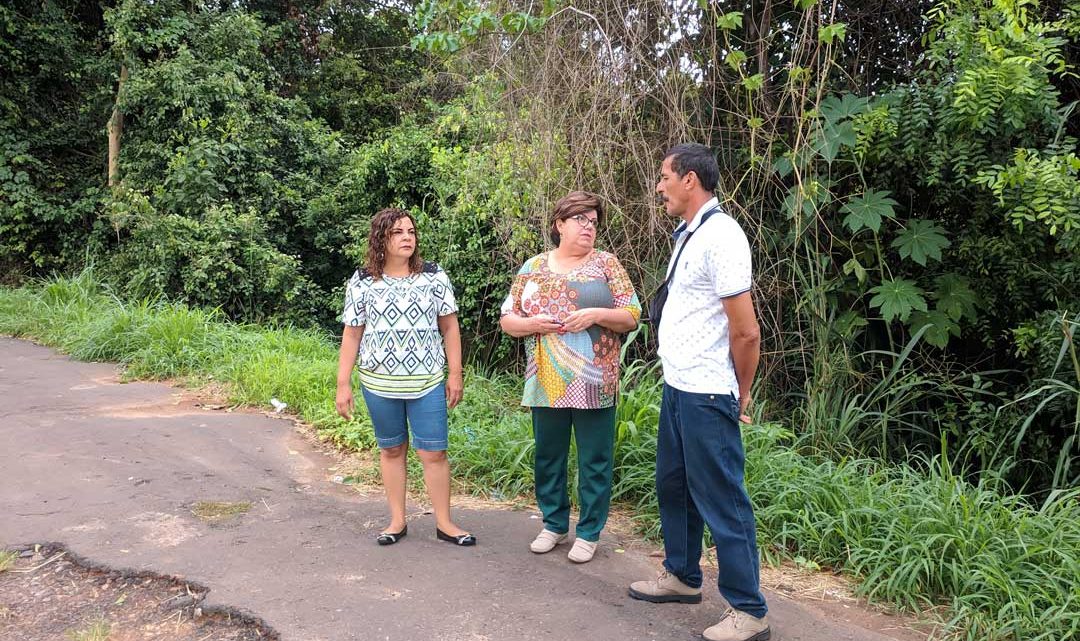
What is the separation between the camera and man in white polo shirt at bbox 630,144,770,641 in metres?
2.93

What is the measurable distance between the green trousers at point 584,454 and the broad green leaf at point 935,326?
2440 mm

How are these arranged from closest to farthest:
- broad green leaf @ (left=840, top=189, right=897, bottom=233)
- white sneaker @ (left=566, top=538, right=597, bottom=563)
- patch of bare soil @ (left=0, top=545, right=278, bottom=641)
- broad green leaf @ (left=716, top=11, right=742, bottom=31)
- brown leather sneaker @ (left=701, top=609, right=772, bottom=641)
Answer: brown leather sneaker @ (left=701, top=609, right=772, bottom=641) → patch of bare soil @ (left=0, top=545, right=278, bottom=641) → white sneaker @ (left=566, top=538, right=597, bottom=563) → broad green leaf @ (left=716, top=11, right=742, bottom=31) → broad green leaf @ (left=840, top=189, right=897, bottom=233)

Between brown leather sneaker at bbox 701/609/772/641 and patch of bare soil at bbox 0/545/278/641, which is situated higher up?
brown leather sneaker at bbox 701/609/772/641

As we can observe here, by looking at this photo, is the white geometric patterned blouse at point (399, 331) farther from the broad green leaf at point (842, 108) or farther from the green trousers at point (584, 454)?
the broad green leaf at point (842, 108)

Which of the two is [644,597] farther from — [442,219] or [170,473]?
[442,219]

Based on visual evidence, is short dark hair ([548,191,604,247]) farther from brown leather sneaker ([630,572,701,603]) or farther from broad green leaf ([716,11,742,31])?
broad green leaf ([716,11,742,31])

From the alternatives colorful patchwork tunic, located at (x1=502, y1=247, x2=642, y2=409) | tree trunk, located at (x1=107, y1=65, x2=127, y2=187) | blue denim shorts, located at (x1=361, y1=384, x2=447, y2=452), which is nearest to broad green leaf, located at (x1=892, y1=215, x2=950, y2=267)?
colorful patchwork tunic, located at (x1=502, y1=247, x2=642, y2=409)

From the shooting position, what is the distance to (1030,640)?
9.95 ft

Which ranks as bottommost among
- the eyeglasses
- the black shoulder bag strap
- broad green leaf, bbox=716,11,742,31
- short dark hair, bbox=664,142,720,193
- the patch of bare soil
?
the patch of bare soil

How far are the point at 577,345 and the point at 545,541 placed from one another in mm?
995

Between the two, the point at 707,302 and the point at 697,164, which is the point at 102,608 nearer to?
the point at 707,302

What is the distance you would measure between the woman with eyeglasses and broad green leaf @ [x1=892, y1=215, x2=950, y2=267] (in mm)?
2281

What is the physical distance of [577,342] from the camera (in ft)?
12.1

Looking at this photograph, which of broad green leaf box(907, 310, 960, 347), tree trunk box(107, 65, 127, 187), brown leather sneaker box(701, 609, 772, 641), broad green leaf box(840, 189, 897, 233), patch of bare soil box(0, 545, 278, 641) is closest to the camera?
brown leather sneaker box(701, 609, 772, 641)
